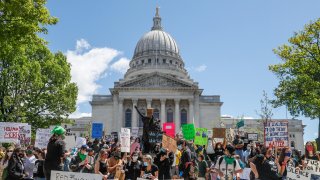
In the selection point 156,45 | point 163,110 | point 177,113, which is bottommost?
point 177,113

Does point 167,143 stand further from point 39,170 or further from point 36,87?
point 36,87

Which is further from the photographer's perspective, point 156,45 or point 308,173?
point 156,45

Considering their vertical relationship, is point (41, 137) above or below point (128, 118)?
below

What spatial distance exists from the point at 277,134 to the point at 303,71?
1603 cm

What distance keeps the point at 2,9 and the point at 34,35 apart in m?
1.90

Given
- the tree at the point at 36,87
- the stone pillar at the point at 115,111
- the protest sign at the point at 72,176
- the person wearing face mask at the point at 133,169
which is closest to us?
the protest sign at the point at 72,176

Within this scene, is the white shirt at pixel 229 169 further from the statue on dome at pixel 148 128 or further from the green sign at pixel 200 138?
the green sign at pixel 200 138

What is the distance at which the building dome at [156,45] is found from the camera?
89.9 m

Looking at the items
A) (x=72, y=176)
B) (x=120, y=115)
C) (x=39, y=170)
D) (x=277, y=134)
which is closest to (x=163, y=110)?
(x=120, y=115)

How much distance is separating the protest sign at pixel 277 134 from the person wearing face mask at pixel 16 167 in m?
8.87

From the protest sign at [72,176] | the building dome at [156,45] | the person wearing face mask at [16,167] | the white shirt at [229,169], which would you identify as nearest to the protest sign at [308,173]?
the white shirt at [229,169]

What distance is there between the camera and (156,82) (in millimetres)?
66000

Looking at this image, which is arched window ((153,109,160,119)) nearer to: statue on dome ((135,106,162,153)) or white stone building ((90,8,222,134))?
white stone building ((90,8,222,134))

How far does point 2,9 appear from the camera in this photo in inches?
573
